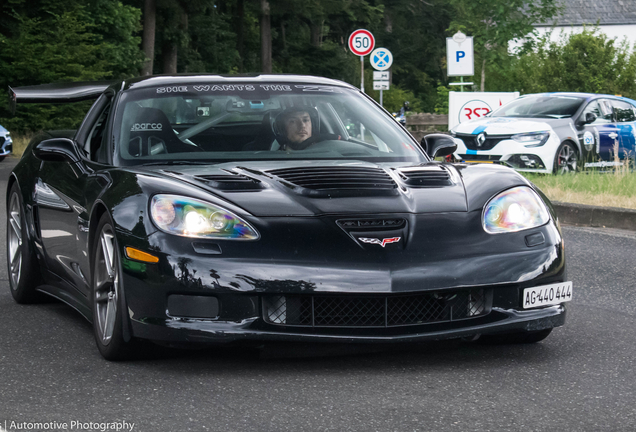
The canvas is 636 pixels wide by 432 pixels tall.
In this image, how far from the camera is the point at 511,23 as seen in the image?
82.6 feet

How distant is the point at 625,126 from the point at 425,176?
12.3 m

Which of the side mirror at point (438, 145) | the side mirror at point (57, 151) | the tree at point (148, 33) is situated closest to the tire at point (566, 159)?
the side mirror at point (438, 145)

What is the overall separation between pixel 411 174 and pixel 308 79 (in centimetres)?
134

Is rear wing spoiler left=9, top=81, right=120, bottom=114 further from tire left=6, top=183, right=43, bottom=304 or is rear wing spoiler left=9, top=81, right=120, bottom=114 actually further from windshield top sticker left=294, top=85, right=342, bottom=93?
windshield top sticker left=294, top=85, right=342, bottom=93

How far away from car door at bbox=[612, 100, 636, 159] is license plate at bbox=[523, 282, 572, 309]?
1170 cm

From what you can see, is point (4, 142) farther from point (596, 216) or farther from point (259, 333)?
point (259, 333)

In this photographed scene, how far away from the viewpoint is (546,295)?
14.4 feet

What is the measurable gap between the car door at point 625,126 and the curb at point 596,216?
4.87m

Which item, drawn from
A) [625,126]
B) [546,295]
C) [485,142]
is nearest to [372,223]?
[546,295]

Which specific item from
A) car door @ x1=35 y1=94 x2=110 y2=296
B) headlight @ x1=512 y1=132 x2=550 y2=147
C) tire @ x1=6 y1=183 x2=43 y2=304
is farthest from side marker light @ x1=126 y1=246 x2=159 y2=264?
headlight @ x1=512 y1=132 x2=550 y2=147

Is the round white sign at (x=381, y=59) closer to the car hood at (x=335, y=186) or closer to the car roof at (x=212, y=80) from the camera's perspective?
the car roof at (x=212, y=80)

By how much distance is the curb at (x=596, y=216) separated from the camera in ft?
34.7

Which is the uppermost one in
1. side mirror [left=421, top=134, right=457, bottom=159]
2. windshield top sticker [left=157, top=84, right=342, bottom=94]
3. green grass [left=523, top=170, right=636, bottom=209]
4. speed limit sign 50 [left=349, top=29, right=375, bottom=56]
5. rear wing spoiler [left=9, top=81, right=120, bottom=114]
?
speed limit sign 50 [left=349, top=29, right=375, bottom=56]

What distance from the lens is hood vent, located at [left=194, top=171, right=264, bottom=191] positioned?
4.36 m
